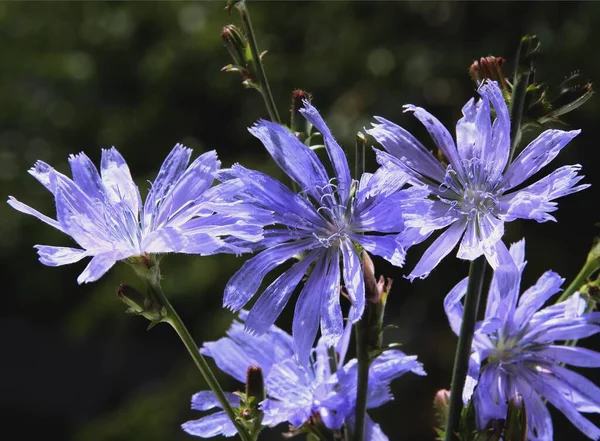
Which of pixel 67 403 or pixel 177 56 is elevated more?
pixel 177 56

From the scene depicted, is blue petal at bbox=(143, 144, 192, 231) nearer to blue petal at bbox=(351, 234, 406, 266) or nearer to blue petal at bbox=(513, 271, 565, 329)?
blue petal at bbox=(351, 234, 406, 266)

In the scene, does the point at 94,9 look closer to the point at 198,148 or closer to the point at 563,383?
the point at 198,148

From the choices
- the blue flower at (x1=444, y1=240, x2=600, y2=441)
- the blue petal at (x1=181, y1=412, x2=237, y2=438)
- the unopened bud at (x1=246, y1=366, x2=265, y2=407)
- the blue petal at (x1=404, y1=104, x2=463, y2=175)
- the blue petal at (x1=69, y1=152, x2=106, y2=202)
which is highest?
the blue petal at (x1=404, y1=104, x2=463, y2=175)

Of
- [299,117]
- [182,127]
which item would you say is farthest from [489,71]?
[182,127]

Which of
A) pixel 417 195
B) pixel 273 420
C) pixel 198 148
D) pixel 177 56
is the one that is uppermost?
pixel 177 56

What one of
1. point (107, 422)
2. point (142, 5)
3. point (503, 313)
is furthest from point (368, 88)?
point (503, 313)

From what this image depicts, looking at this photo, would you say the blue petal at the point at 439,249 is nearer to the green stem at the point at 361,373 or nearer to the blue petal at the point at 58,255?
the green stem at the point at 361,373

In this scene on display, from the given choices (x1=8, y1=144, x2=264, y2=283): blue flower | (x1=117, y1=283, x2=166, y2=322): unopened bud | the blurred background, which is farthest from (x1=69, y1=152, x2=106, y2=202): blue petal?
the blurred background
